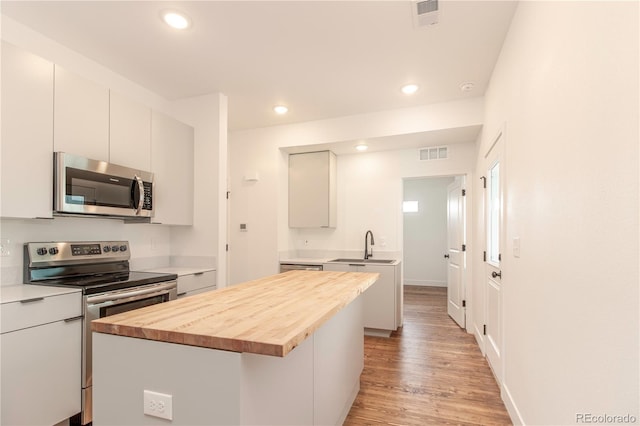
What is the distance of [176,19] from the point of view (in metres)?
2.21

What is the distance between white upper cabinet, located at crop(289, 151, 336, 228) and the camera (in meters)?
4.45

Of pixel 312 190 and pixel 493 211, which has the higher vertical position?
pixel 312 190

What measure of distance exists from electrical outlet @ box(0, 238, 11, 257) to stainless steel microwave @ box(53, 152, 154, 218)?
37 centimetres

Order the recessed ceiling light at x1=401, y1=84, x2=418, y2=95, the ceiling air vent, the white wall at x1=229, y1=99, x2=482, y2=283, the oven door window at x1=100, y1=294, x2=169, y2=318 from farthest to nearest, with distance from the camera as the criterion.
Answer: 1. the white wall at x1=229, y1=99, x2=482, y2=283
2. the recessed ceiling light at x1=401, y1=84, x2=418, y2=95
3. the oven door window at x1=100, y1=294, x2=169, y2=318
4. the ceiling air vent

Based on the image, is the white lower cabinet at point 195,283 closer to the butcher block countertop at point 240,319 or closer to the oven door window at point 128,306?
the oven door window at point 128,306

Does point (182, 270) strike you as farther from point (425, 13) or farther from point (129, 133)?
point (425, 13)

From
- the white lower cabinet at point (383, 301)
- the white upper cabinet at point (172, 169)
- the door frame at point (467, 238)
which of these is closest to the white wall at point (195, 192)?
the white upper cabinet at point (172, 169)

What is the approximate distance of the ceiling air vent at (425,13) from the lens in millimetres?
2059

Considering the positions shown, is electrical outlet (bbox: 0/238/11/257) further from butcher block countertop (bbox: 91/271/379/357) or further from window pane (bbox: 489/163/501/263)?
window pane (bbox: 489/163/501/263)

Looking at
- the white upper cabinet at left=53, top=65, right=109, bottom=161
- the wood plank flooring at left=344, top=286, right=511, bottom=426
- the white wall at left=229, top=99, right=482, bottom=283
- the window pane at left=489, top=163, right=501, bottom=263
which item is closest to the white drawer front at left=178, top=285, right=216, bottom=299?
the white wall at left=229, top=99, right=482, bottom=283

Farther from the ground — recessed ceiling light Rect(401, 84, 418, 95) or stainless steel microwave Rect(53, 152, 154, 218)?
recessed ceiling light Rect(401, 84, 418, 95)

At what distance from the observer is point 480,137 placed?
366 cm

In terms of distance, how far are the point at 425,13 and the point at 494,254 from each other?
2.12 metres

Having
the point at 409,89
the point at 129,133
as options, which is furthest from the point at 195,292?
the point at 409,89
